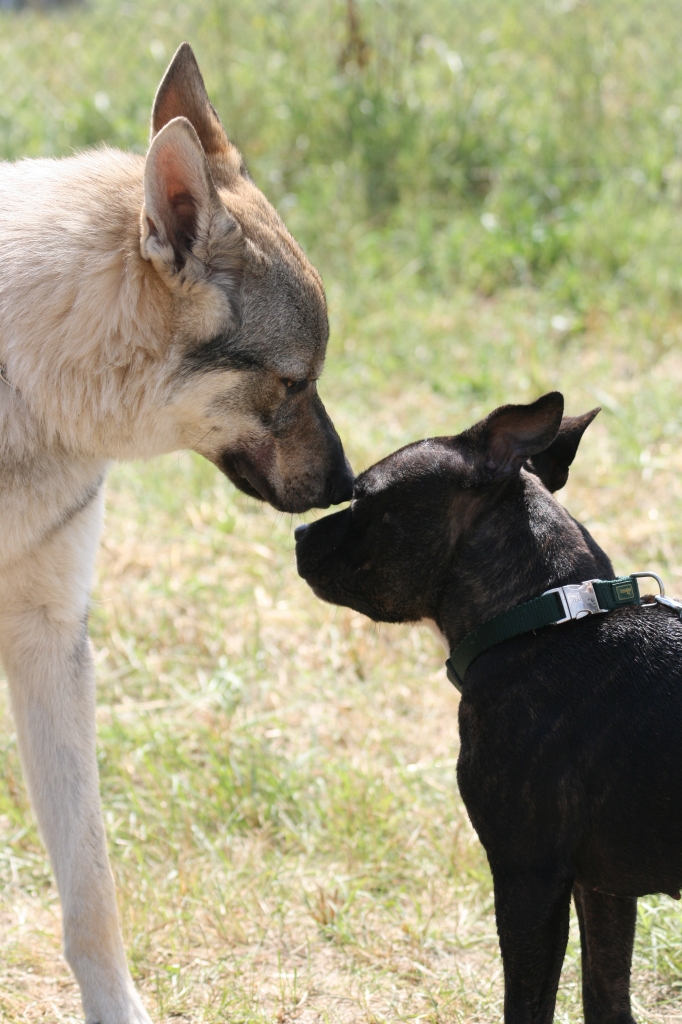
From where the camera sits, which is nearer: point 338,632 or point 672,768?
point 672,768

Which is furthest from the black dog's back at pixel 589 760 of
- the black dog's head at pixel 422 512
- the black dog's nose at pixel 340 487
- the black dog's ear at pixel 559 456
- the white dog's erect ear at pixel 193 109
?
the white dog's erect ear at pixel 193 109

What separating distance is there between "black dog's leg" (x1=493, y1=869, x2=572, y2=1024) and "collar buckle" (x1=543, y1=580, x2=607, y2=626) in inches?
22.1

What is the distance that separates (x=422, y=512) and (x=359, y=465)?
7.73 feet

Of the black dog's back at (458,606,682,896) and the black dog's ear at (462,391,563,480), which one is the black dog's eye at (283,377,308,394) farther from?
the black dog's back at (458,606,682,896)

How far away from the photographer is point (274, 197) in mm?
7270

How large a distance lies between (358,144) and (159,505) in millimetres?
3492

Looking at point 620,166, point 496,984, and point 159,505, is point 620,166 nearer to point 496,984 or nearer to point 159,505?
point 159,505

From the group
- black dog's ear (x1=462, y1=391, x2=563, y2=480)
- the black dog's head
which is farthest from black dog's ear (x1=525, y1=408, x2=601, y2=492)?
black dog's ear (x1=462, y1=391, x2=563, y2=480)

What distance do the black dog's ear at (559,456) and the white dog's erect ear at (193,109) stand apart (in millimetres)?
1166

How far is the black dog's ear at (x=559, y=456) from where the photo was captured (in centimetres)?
287

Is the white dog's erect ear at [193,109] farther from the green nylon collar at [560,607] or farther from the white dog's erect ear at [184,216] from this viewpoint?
the green nylon collar at [560,607]

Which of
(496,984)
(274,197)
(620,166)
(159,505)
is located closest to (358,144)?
(274,197)

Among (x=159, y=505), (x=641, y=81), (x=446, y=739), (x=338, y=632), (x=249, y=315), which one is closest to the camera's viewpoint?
(x=249, y=315)

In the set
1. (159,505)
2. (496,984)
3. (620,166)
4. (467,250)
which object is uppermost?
(620,166)
